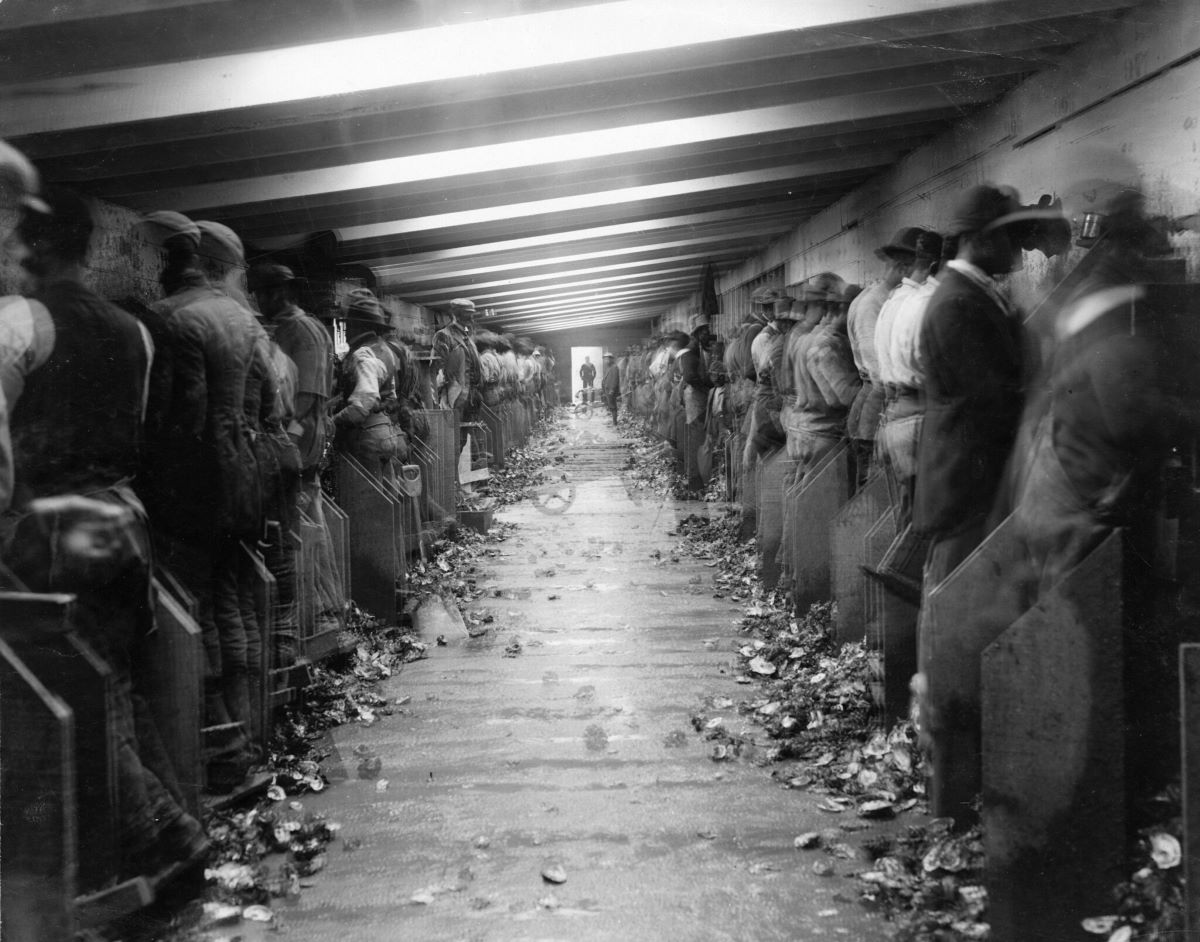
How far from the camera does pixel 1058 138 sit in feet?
18.2

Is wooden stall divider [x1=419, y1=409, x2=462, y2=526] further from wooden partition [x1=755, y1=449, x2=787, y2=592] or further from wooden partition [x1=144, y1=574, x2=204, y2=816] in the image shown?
wooden partition [x1=144, y1=574, x2=204, y2=816]

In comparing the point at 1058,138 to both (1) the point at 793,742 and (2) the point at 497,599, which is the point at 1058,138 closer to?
(1) the point at 793,742

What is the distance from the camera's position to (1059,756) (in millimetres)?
3352

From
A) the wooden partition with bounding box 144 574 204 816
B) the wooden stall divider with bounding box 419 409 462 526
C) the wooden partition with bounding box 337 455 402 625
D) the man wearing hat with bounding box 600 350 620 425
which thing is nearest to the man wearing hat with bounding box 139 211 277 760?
the wooden partition with bounding box 144 574 204 816

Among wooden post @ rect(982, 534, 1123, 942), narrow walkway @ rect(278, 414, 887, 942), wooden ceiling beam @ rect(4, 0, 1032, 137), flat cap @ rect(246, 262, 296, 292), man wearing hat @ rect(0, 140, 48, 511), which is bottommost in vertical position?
narrow walkway @ rect(278, 414, 887, 942)

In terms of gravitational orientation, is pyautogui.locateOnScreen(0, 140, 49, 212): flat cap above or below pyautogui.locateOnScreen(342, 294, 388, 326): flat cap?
below

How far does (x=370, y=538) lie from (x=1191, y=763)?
6.20 m

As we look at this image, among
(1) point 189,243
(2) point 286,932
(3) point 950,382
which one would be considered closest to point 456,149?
(1) point 189,243

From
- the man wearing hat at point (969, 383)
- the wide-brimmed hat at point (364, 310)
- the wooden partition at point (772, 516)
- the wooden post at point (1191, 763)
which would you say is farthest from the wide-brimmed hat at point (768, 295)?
the wooden post at point (1191, 763)

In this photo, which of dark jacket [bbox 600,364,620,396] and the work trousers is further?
dark jacket [bbox 600,364,620,396]

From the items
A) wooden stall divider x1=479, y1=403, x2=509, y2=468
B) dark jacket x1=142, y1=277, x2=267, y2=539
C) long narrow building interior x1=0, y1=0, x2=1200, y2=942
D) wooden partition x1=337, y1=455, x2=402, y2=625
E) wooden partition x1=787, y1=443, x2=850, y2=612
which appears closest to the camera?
long narrow building interior x1=0, y1=0, x2=1200, y2=942

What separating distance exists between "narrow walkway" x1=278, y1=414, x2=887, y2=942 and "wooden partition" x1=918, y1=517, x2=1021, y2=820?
544 millimetres

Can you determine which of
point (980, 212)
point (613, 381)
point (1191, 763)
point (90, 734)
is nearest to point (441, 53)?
point (980, 212)

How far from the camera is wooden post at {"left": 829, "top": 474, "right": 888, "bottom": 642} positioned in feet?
20.9
